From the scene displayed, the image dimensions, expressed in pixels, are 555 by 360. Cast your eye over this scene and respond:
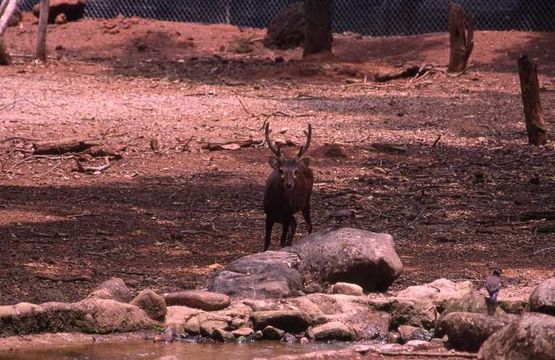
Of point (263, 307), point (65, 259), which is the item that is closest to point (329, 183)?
point (65, 259)

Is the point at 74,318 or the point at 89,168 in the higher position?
the point at 74,318

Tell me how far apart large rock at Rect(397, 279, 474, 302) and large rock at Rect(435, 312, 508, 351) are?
72cm

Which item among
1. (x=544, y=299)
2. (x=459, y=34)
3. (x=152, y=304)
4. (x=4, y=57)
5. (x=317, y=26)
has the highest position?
(x=544, y=299)

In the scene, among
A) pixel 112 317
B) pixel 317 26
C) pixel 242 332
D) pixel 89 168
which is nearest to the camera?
pixel 112 317

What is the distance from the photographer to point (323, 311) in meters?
8.62

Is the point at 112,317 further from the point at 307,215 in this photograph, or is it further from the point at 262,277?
the point at 307,215

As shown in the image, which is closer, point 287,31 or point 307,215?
point 307,215

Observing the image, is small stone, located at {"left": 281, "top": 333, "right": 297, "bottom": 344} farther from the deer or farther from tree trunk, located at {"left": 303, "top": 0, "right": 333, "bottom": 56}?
tree trunk, located at {"left": 303, "top": 0, "right": 333, "bottom": 56}

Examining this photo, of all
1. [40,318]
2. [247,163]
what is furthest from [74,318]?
[247,163]

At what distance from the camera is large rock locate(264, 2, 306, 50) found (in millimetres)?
26969

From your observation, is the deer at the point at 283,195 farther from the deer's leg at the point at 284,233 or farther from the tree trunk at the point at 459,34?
the tree trunk at the point at 459,34

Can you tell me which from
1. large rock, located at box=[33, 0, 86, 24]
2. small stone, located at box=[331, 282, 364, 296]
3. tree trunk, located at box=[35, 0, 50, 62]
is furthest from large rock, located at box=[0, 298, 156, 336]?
large rock, located at box=[33, 0, 86, 24]

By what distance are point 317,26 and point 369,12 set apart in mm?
4029

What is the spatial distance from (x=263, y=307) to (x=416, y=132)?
870 cm
